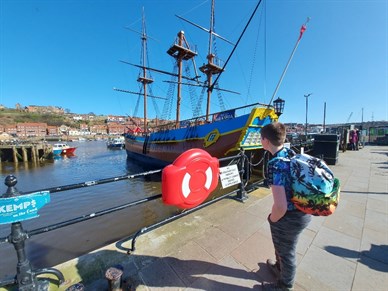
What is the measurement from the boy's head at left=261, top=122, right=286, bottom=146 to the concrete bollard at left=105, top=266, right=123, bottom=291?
72.8 inches

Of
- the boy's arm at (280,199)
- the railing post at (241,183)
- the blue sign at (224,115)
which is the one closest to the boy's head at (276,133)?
the boy's arm at (280,199)

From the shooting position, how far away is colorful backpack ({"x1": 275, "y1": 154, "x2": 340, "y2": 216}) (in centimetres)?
139

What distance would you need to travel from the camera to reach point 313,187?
140 cm

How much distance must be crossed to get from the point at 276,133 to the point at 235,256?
1705mm

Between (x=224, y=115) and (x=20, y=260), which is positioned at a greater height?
(x=224, y=115)

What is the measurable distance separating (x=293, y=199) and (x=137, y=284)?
69.4 inches

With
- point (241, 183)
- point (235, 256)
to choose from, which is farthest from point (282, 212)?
point (241, 183)

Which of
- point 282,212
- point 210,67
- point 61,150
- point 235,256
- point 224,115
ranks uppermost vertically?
point 210,67

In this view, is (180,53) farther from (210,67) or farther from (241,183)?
(241,183)

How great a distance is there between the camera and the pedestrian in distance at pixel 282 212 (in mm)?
1488

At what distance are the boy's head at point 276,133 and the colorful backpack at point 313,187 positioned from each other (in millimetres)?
239

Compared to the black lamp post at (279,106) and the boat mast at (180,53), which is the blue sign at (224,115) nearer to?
the black lamp post at (279,106)

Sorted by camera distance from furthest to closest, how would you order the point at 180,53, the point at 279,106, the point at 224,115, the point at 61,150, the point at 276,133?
the point at 61,150, the point at 180,53, the point at 224,115, the point at 279,106, the point at 276,133

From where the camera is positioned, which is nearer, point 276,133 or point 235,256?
point 276,133
